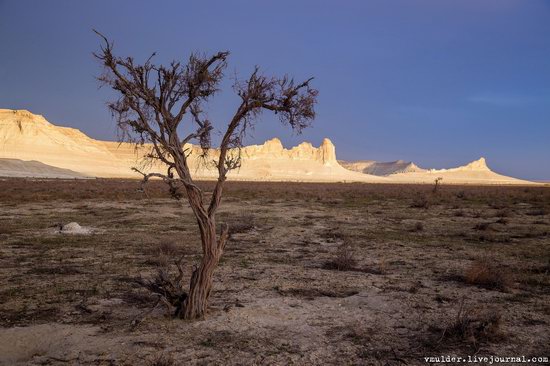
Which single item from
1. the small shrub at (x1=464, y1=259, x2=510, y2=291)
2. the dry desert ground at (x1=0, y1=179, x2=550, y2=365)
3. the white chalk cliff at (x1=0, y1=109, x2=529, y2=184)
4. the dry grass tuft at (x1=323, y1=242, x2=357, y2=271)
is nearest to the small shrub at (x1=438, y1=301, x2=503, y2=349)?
the dry desert ground at (x1=0, y1=179, x2=550, y2=365)

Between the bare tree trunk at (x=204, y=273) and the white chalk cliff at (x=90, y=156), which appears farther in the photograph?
the white chalk cliff at (x=90, y=156)

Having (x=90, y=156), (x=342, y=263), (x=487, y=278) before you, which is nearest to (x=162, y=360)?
(x=342, y=263)

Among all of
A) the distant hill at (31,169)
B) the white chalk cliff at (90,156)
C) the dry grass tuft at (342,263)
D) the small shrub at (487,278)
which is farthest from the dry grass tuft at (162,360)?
the distant hill at (31,169)

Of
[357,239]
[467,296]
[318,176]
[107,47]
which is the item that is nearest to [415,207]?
[357,239]

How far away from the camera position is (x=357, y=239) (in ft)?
47.3

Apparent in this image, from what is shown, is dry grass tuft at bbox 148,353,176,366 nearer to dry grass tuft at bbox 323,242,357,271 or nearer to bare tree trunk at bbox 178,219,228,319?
bare tree trunk at bbox 178,219,228,319

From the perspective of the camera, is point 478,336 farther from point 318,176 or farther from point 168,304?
point 318,176

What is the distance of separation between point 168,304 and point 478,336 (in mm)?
4188

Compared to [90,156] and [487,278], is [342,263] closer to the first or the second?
[487,278]

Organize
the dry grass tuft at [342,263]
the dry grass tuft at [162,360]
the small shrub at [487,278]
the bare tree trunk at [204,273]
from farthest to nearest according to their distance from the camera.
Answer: the dry grass tuft at [342,263] < the small shrub at [487,278] < the bare tree trunk at [204,273] < the dry grass tuft at [162,360]

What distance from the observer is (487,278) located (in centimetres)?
833

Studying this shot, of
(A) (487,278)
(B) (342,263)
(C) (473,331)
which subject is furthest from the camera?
(B) (342,263)

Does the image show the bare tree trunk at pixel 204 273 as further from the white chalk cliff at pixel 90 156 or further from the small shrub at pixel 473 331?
the white chalk cliff at pixel 90 156

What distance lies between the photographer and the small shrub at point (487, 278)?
8125mm
